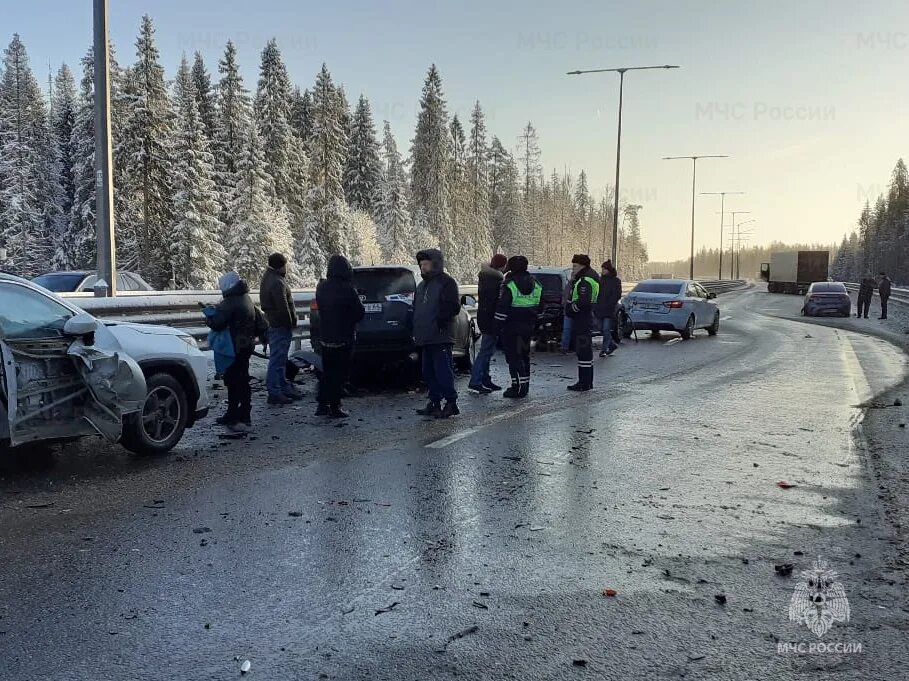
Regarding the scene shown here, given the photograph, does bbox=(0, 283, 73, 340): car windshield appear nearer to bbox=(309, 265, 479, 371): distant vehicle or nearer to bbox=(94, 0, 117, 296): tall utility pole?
bbox=(309, 265, 479, 371): distant vehicle

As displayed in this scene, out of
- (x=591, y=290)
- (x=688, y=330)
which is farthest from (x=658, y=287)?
(x=591, y=290)

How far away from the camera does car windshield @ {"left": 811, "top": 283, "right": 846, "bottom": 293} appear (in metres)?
33.1

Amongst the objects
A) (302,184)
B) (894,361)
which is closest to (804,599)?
(894,361)

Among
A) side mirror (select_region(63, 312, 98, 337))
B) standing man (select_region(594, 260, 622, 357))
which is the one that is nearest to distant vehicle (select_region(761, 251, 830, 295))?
standing man (select_region(594, 260, 622, 357))

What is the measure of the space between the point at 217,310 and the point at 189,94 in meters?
50.9

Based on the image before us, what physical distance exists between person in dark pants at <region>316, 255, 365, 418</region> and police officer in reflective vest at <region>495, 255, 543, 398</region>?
91.3 inches

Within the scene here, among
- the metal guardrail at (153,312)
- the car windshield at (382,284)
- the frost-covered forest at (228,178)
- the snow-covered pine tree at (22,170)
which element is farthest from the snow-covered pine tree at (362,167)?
the car windshield at (382,284)

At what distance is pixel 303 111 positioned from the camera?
7188 cm

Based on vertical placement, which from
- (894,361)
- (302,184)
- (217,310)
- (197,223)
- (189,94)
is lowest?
(894,361)

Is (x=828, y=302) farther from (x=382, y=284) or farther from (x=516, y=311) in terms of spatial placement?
(x=382, y=284)

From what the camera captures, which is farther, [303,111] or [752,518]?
[303,111]

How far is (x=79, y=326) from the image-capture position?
6.17 m

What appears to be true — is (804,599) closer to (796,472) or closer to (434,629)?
(434,629)

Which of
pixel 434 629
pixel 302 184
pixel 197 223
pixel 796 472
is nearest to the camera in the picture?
pixel 434 629
